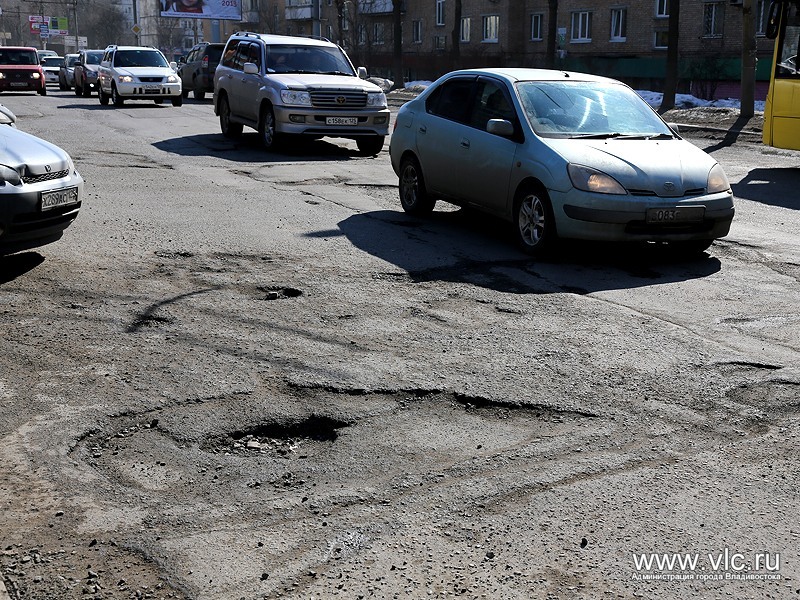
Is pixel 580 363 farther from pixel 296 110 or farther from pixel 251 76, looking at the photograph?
pixel 251 76

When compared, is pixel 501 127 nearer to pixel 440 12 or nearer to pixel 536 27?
pixel 536 27

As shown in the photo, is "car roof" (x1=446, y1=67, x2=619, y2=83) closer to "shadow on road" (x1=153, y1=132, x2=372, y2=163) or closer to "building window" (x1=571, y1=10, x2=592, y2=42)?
"shadow on road" (x1=153, y1=132, x2=372, y2=163)

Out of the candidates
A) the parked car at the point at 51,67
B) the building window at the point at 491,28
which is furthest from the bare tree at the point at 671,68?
the parked car at the point at 51,67

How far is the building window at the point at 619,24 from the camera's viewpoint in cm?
4997

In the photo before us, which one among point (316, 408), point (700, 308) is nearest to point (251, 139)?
point (700, 308)

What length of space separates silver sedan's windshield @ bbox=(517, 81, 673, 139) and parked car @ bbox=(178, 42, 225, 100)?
26364 millimetres

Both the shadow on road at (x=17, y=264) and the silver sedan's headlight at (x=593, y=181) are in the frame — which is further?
the silver sedan's headlight at (x=593, y=181)

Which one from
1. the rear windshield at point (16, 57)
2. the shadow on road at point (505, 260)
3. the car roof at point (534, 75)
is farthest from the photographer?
the rear windshield at point (16, 57)

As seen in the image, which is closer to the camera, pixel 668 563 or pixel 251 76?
pixel 668 563

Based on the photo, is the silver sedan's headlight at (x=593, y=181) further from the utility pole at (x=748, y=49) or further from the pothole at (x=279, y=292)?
the utility pole at (x=748, y=49)

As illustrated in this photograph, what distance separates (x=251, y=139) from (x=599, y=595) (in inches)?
668

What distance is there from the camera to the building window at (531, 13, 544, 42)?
55156 millimetres

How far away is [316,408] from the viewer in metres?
5.07

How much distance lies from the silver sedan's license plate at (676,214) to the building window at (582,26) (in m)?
45.8
